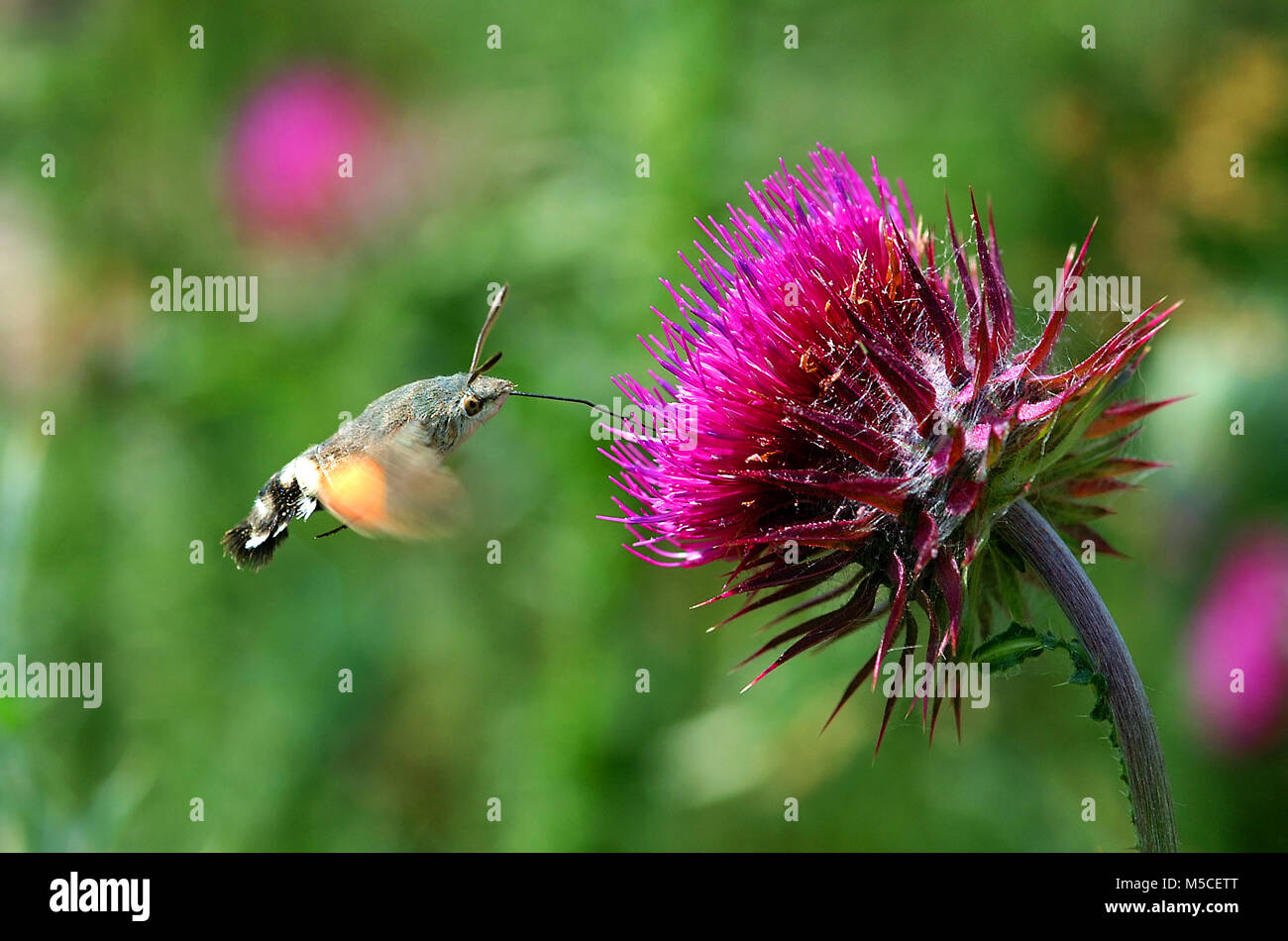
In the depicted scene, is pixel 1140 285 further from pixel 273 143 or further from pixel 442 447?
pixel 273 143

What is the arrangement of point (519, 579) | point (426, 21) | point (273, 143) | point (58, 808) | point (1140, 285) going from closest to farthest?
point (58, 808)
point (1140, 285)
point (519, 579)
point (273, 143)
point (426, 21)

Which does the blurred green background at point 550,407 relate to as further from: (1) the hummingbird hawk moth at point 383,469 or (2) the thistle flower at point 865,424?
(2) the thistle flower at point 865,424

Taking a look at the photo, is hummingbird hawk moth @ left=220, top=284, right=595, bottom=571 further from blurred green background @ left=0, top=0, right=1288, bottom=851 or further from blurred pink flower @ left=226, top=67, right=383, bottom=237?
blurred pink flower @ left=226, top=67, right=383, bottom=237

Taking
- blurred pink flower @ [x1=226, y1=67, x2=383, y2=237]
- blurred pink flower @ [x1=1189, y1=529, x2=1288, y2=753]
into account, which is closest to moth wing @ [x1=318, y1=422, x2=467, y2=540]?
blurred pink flower @ [x1=1189, y1=529, x2=1288, y2=753]

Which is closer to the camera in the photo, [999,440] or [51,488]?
[999,440]

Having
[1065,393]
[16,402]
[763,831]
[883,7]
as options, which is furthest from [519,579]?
[1065,393]

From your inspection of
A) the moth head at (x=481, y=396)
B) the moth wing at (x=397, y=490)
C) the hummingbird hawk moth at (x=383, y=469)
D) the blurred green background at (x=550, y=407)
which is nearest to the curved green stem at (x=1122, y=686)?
the hummingbird hawk moth at (x=383, y=469)

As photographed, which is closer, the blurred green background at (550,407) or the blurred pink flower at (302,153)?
the blurred green background at (550,407)
